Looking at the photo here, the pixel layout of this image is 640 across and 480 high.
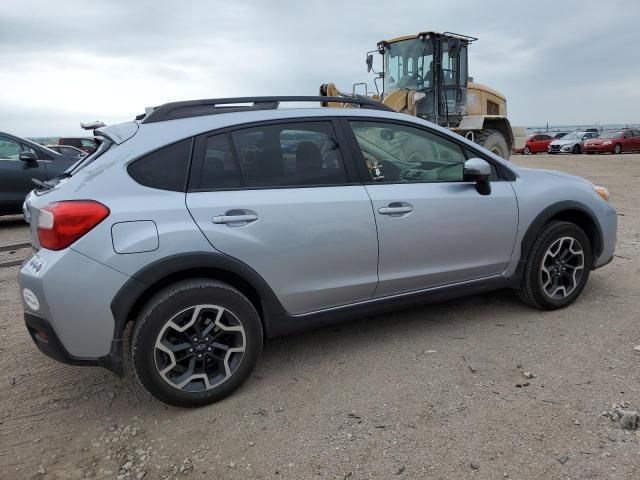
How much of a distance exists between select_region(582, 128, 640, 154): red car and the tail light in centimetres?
3132

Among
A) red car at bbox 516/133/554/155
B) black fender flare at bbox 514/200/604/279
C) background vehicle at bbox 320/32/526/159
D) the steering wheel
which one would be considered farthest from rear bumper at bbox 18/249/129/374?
red car at bbox 516/133/554/155

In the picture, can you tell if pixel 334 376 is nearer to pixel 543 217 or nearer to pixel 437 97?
pixel 543 217

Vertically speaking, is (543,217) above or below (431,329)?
above

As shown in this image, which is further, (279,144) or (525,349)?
(525,349)

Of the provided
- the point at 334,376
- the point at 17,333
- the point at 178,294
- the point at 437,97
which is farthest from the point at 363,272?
the point at 437,97

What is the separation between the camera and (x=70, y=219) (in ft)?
8.27

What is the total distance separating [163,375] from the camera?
106 inches

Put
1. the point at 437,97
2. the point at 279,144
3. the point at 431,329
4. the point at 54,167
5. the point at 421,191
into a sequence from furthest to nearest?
the point at 437,97
the point at 54,167
the point at 431,329
the point at 421,191
the point at 279,144

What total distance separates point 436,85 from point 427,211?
8.47 m

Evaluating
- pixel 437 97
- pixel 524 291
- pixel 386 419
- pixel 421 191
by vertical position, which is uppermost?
pixel 437 97

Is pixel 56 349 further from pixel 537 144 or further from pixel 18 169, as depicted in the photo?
pixel 537 144

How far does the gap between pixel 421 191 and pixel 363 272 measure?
0.69 meters

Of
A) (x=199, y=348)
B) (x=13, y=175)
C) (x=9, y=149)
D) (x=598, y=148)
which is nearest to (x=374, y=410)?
(x=199, y=348)

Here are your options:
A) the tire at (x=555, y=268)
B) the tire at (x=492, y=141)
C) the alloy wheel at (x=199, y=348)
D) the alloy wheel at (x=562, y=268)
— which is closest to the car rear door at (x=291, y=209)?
the alloy wheel at (x=199, y=348)
